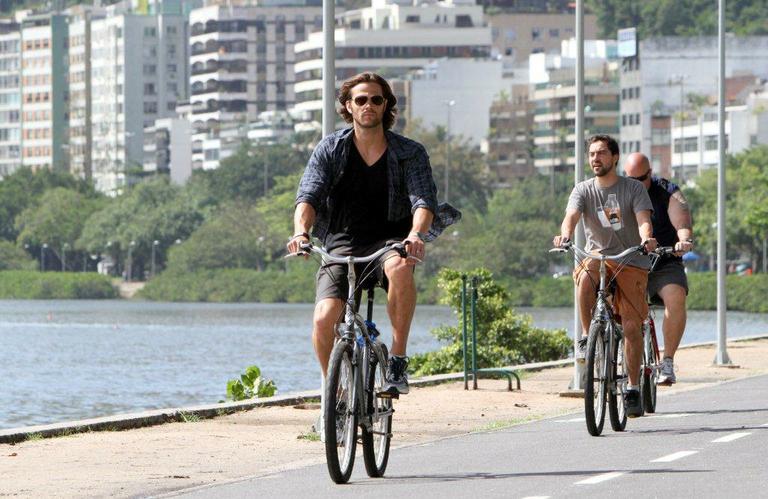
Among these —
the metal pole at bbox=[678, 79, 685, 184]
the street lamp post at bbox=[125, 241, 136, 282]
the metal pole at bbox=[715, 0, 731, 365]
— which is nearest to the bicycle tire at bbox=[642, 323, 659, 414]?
the metal pole at bbox=[715, 0, 731, 365]

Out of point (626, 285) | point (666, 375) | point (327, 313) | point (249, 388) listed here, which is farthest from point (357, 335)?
point (249, 388)

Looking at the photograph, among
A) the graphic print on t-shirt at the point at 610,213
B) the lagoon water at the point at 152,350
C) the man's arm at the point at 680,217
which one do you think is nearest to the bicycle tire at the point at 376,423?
the graphic print on t-shirt at the point at 610,213

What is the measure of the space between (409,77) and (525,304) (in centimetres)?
6879

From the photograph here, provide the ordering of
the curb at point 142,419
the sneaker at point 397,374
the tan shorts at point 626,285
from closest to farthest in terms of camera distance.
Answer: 1. the sneaker at point 397,374
2. the curb at point 142,419
3. the tan shorts at point 626,285

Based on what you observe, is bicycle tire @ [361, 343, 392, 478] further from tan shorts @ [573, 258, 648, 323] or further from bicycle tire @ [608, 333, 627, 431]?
tan shorts @ [573, 258, 648, 323]

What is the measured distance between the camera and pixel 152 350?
73750mm

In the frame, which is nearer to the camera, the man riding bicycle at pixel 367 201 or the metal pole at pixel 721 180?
the man riding bicycle at pixel 367 201

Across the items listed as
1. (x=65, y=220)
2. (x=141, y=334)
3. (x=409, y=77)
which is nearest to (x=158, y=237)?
(x=65, y=220)

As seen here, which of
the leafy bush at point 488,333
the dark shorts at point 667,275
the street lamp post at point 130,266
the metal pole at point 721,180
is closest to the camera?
the dark shorts at point 667,275

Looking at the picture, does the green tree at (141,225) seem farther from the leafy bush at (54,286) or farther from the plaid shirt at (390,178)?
the plaid shirt at (390,178)

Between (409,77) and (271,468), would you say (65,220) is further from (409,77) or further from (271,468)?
(271,468)

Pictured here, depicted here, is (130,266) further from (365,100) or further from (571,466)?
(365,100)

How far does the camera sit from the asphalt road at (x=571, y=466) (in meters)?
12.2

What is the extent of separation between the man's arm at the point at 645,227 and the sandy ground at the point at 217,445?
184 cm
